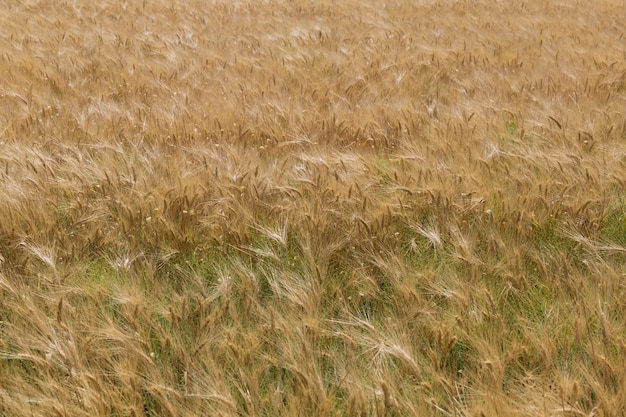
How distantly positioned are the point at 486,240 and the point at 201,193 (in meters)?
1.08

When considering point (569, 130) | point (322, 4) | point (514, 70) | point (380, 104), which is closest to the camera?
point (569, 130)

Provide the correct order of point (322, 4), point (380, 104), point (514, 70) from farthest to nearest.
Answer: point (322, 4)
point (514, 70)
point (380, 104)

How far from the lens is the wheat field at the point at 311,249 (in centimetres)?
145

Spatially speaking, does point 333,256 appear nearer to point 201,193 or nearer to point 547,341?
point 201,193

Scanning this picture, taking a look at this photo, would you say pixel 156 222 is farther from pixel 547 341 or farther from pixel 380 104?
pixel 380 104

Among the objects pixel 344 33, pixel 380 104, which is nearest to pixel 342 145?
pixel 380 104

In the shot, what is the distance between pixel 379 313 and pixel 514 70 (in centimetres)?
371

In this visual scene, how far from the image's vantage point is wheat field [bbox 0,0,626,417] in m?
1.45

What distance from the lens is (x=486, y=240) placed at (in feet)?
6.94

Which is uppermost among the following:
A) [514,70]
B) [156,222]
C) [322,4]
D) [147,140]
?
[156,222]

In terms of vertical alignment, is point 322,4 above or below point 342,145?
below

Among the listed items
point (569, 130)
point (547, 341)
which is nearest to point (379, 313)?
point (547, 341)

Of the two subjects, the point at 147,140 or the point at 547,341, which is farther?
the point at 147,140

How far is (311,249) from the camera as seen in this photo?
2.05m
